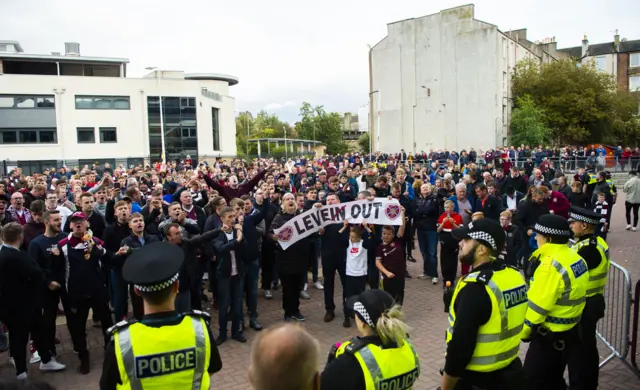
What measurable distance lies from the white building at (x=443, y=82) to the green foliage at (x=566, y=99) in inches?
63.5

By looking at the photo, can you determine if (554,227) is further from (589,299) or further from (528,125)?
(528,125)

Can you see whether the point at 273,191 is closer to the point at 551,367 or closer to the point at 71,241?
the point at 71,241

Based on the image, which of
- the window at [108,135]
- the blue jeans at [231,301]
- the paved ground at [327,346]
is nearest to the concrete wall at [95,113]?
the window at [108,135]


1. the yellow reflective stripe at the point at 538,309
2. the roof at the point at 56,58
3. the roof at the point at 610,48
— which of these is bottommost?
the yellow reflective stripe at the point at 538,309

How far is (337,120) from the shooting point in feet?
283

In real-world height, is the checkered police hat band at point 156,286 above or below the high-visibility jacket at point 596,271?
above

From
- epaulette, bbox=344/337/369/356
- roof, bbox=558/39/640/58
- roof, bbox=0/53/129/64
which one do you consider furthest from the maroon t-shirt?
roof, bbox=558/39/640/58

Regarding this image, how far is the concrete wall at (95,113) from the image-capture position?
1705 inches

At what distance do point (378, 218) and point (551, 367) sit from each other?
399 cm

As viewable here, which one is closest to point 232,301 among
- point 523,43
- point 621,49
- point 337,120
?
point 523,43

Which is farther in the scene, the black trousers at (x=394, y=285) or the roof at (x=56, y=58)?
the roof at (x=56, y=58)

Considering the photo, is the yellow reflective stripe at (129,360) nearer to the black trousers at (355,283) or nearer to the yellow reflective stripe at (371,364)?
the yellow reflective stripe at (371,364)

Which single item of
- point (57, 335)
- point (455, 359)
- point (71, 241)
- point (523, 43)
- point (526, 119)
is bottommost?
point (57, 335)

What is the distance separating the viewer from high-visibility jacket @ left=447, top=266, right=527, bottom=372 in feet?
11.1
